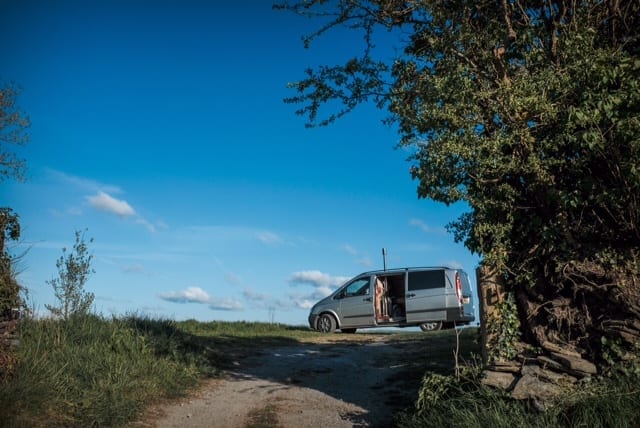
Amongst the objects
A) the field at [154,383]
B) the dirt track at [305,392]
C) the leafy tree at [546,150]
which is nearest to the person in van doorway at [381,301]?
the dirt track at [305,392]

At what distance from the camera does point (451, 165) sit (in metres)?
7.15

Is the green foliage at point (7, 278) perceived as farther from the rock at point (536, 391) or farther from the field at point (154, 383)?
the rock at point (536, 391)

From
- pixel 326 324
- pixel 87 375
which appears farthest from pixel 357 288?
pixel 87 375

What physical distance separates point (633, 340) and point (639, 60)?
3.34 meters

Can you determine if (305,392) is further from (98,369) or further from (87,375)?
(87,375)

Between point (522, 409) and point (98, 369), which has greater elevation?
point (98, 369)

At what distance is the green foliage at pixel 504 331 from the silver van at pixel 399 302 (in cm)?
1005

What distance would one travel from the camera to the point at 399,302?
749 inches

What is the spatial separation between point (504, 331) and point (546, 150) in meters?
2.48

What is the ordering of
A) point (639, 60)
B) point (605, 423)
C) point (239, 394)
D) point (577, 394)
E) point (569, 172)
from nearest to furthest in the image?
1. point (605, 423)
2. point (577, 394)
3. point (639, 60)
4. point (569, 172)
5. point (239, 394)

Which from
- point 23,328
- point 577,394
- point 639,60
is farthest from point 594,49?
point 23,328

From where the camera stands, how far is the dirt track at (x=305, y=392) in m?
7.92

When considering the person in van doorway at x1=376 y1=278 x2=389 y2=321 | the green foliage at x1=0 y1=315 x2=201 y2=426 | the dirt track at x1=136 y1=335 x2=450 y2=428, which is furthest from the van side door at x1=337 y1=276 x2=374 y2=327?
the green foliage at x1=0 y1=315 x2=201 y2=426

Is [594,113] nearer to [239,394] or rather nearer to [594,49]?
[594,49]
